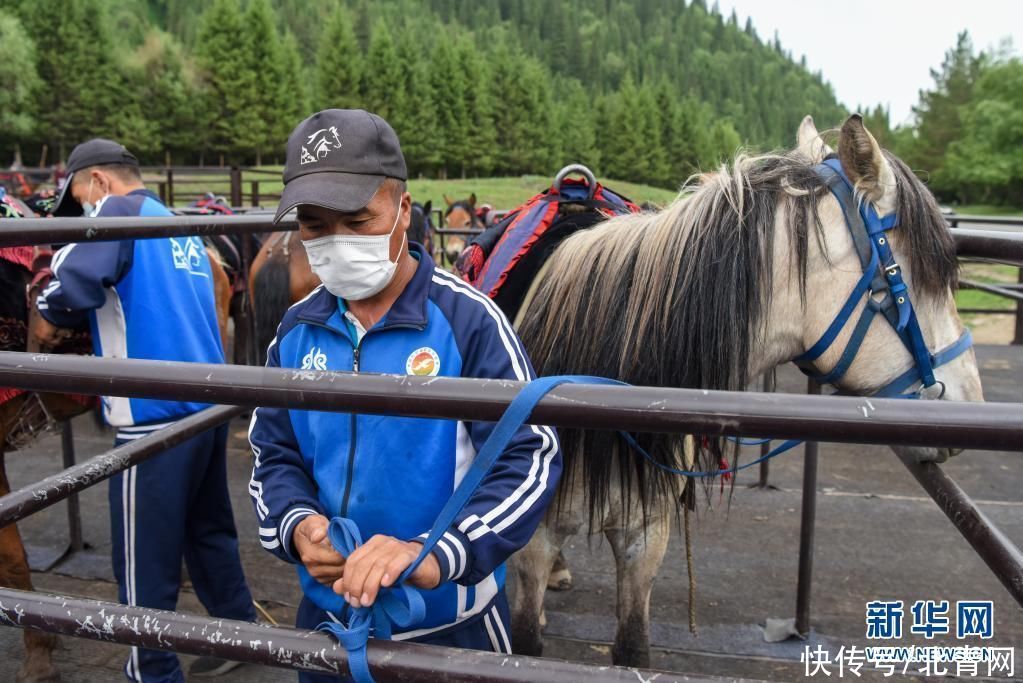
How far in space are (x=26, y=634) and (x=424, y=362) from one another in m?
Result: 2.42

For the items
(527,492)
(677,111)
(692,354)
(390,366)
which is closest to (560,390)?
(527,492)

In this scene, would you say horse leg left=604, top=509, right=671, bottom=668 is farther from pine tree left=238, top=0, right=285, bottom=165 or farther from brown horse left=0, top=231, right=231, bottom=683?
pine tree left=238, top=0, right=285, bottom=165

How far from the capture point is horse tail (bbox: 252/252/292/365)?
16.9ft

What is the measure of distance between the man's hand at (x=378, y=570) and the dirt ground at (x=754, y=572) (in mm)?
1247

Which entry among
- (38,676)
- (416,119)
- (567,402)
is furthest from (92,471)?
(416,119)

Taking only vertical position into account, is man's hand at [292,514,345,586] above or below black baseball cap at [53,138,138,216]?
below

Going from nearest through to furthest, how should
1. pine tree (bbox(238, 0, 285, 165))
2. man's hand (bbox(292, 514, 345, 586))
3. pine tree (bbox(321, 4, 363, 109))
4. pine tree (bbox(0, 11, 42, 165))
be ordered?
man's hand (bbox(292, 514, 345, 586)), pine tree (bbox(0, 11, 42, 165)), pine tree (bbox(238, 0, 285, 165)), pine tree (bbox(321, 4, 363, 109))

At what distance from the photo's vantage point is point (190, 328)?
8.49ft

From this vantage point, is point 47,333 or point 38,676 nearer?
point 47,333

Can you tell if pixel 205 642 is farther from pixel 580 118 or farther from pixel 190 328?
pixel 580 118

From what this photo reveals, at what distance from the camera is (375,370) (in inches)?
54.7

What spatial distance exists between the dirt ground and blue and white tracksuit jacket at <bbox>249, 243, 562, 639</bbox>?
41.5 inches

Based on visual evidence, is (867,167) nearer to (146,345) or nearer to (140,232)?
(140,232)

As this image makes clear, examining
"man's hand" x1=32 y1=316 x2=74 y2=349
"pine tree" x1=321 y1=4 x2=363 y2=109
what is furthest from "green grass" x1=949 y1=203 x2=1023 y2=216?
"man's hand" x1=32 y1=316 x2=74 y2=349
